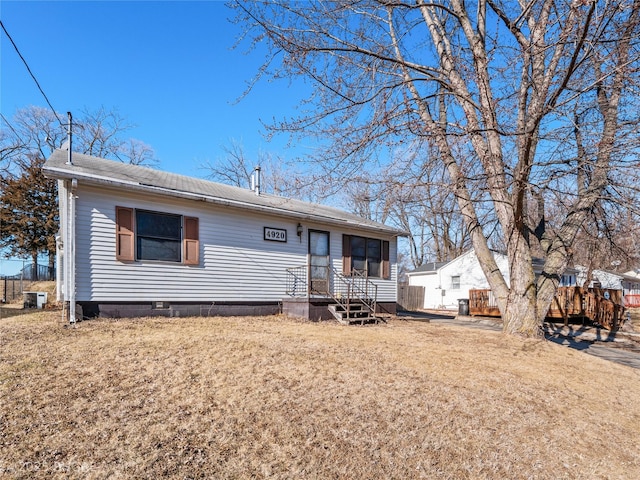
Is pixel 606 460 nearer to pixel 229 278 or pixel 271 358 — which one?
pixel 271 358

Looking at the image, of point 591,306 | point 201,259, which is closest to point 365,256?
point 201,259

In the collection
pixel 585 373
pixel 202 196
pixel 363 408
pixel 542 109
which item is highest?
pixel 542 109

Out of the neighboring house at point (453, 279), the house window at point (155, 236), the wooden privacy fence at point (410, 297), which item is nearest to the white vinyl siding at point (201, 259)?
the house window at point (155, 236)

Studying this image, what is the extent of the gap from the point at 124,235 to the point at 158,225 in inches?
29.8

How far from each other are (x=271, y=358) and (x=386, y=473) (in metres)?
2.53

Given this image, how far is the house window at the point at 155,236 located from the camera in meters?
7.72

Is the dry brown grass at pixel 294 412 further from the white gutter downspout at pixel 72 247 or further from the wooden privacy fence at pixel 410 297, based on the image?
the wooden privacy fence at pixel 410 297

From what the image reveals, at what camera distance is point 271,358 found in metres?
4.88

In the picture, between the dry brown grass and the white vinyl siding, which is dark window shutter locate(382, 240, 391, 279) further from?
the dry brown grass

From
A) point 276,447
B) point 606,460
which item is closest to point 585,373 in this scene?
point 606,460

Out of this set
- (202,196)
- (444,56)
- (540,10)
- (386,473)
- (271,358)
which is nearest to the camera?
(386,473)

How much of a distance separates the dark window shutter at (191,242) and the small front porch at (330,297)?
2761 mm

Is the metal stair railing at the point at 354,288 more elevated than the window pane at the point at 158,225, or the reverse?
the window pane at the point at 158,225

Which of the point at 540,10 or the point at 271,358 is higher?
the point at 540,10
